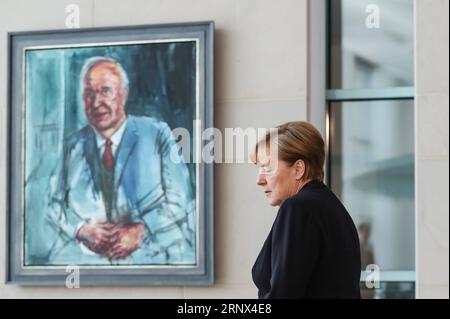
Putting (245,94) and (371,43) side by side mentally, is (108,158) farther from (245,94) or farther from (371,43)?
(371,43)

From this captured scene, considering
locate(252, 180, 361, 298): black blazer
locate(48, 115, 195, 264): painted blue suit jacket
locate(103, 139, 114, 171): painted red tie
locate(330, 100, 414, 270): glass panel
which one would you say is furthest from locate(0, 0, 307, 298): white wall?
locate(252, 180, 361, 298): black blazer

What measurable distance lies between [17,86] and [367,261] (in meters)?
Answer: 2.33

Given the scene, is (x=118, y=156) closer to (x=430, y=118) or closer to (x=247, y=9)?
(x=247, y=9)

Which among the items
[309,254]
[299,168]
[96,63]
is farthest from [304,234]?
[96,63]

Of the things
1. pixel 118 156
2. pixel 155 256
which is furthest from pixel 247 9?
pixel 155 256

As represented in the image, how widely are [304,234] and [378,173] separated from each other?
261 centimetres

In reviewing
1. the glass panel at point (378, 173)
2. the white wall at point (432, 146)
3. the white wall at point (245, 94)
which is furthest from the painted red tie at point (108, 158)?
the white wall at point (432, 146)

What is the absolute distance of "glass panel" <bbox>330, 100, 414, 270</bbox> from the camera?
5.78 metres

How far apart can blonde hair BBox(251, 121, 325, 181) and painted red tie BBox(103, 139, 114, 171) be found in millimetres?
2518

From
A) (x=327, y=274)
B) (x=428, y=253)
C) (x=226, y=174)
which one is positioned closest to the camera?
(x=327, y=274)

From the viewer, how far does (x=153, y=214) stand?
19.2 feet

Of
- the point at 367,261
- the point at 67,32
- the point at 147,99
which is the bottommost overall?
the point at 367,261

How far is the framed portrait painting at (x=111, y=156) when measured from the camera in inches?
228

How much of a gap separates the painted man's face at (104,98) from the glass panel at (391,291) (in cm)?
175
